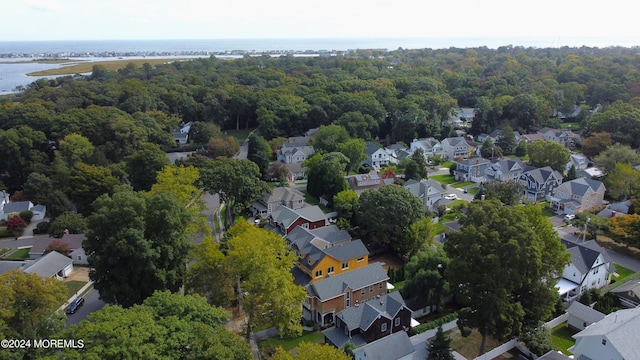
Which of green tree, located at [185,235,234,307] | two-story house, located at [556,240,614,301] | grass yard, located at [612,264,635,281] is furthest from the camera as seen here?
grass yard, located at [612,264,635,281]

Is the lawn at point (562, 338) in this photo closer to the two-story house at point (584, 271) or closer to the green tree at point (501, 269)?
the green tree at point (501, 269)

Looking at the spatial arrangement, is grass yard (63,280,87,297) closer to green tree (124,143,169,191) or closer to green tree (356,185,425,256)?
green tree (124,143,169,191)

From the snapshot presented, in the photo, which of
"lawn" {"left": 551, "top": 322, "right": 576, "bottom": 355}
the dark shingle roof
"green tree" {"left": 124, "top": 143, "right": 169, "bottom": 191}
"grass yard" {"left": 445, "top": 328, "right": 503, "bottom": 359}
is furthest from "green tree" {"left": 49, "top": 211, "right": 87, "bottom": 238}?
"lawn" {"left": 551, "top": 322, "right": 576, "bottom": 355}

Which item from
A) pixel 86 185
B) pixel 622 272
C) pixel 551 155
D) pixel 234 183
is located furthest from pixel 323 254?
pixel 551 155

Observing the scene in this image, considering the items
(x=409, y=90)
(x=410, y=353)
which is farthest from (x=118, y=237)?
(x=409, y=90)

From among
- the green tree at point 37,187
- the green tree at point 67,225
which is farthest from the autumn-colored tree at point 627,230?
the green tree at point 37,187
